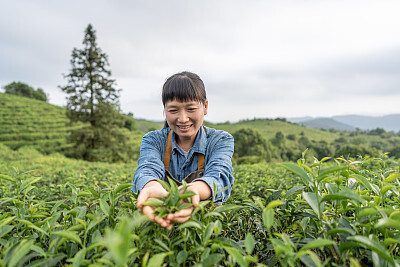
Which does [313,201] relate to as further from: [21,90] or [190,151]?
[21,90]

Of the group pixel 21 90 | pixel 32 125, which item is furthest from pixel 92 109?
pixel 21 90

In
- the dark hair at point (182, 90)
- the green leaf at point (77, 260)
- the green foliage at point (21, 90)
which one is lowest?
the green leaf at point (77, 260)

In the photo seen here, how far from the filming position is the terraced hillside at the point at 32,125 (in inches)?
817

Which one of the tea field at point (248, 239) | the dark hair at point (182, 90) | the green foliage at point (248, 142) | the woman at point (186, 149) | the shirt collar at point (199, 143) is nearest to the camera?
the tea field at point (248, 239)

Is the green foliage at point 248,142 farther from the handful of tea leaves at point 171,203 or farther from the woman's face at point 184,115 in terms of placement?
the handful of tea leaves at point 171,203

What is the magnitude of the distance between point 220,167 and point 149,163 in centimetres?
46

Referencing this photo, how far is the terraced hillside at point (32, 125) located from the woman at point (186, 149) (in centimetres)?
2001

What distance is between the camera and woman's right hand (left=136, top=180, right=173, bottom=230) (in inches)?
28.9

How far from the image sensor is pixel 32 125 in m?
23.4

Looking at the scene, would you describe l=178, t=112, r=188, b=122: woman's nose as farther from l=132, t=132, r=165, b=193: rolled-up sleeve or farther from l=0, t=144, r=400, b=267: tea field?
l=0, t=144, r=400, b=267: tea field

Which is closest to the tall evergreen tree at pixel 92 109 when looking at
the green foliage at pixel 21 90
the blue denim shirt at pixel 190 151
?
the blue denim shirt at pixel 190 151

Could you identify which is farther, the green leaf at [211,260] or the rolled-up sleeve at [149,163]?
the rolled-up sleeve at [149,163]

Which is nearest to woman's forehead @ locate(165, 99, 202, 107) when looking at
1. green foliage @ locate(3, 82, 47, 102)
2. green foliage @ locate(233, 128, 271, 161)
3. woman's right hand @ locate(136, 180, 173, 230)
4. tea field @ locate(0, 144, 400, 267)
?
woman's right hand @ locate(136, 180, 173, 230)

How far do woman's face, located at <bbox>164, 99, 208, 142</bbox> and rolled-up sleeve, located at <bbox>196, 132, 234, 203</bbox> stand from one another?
24 centimetres
